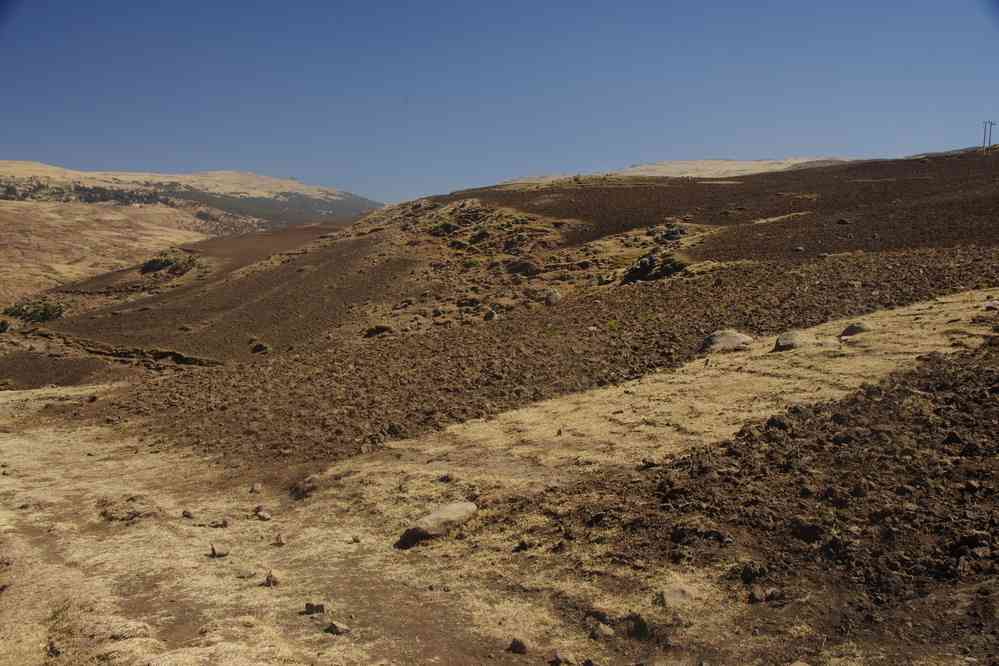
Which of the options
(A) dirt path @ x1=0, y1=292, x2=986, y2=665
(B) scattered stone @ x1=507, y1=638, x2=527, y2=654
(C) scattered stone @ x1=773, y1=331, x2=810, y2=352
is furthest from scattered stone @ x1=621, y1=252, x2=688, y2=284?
(B) scattered stone @ x1=507, y1=638, x2=527, y2=654

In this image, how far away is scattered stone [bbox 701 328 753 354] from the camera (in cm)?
1348

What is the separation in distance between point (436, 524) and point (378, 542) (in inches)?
30.1

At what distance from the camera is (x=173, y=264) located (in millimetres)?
42281

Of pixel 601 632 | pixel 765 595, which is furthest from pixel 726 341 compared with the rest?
pixel 601 632

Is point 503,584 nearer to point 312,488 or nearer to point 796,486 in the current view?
point 796,486

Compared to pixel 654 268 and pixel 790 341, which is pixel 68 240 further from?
pixel 790 341

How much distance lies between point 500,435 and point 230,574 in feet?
15.3

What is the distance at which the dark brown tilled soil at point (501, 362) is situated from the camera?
13.4 m

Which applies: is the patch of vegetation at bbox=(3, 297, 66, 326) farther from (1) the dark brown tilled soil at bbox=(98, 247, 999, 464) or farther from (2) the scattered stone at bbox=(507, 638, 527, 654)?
(2) the scattered stone at bbox=(507, 638, 527, 654)

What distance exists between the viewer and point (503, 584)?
7055 millimetres

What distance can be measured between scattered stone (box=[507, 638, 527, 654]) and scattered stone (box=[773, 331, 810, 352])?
8294mm

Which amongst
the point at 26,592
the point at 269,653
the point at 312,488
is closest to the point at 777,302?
the point at 312,488

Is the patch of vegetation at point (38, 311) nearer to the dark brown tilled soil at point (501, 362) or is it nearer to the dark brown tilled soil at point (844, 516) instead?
the dark brown tilled soil at point (501, 362)

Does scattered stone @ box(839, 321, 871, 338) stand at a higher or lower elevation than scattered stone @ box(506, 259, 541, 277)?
lower
